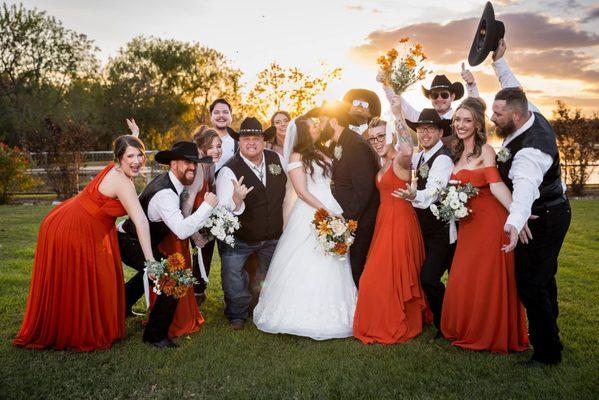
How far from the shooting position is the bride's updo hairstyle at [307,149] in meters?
6.20

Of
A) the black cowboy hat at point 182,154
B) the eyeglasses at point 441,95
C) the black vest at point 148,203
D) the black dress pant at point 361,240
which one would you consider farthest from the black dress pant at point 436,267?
the black vest at point 148,203

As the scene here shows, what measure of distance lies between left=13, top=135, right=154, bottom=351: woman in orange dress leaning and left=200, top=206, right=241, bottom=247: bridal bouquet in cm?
72

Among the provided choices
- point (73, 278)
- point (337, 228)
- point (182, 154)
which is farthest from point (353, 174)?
point (73, 278)

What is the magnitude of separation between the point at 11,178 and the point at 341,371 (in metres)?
20.0

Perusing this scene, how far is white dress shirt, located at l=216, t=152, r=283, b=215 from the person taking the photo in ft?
20.4

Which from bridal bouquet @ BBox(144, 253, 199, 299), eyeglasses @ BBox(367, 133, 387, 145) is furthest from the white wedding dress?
bridal bouquet @ BBox(144, 253, 199, 299)

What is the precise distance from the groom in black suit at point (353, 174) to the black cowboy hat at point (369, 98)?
2.17ft

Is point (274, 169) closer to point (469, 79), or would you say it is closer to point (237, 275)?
point (237, 275)

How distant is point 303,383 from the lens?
471 cm

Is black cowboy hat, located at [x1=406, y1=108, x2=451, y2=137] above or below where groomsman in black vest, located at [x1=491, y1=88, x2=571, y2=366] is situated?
above

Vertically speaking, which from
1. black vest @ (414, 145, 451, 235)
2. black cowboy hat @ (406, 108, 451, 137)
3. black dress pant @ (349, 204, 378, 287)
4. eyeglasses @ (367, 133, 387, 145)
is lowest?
black dress pant @ (349, 204, 378, 287)

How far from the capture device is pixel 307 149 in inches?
245

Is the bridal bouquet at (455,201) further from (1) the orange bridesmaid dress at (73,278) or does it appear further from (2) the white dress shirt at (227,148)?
(2) the white dress shirt at (227,148)

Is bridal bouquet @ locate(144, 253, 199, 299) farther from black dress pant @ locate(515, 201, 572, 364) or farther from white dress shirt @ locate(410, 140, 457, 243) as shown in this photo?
black dress pant @ locate(515, 201, 572, 364)
